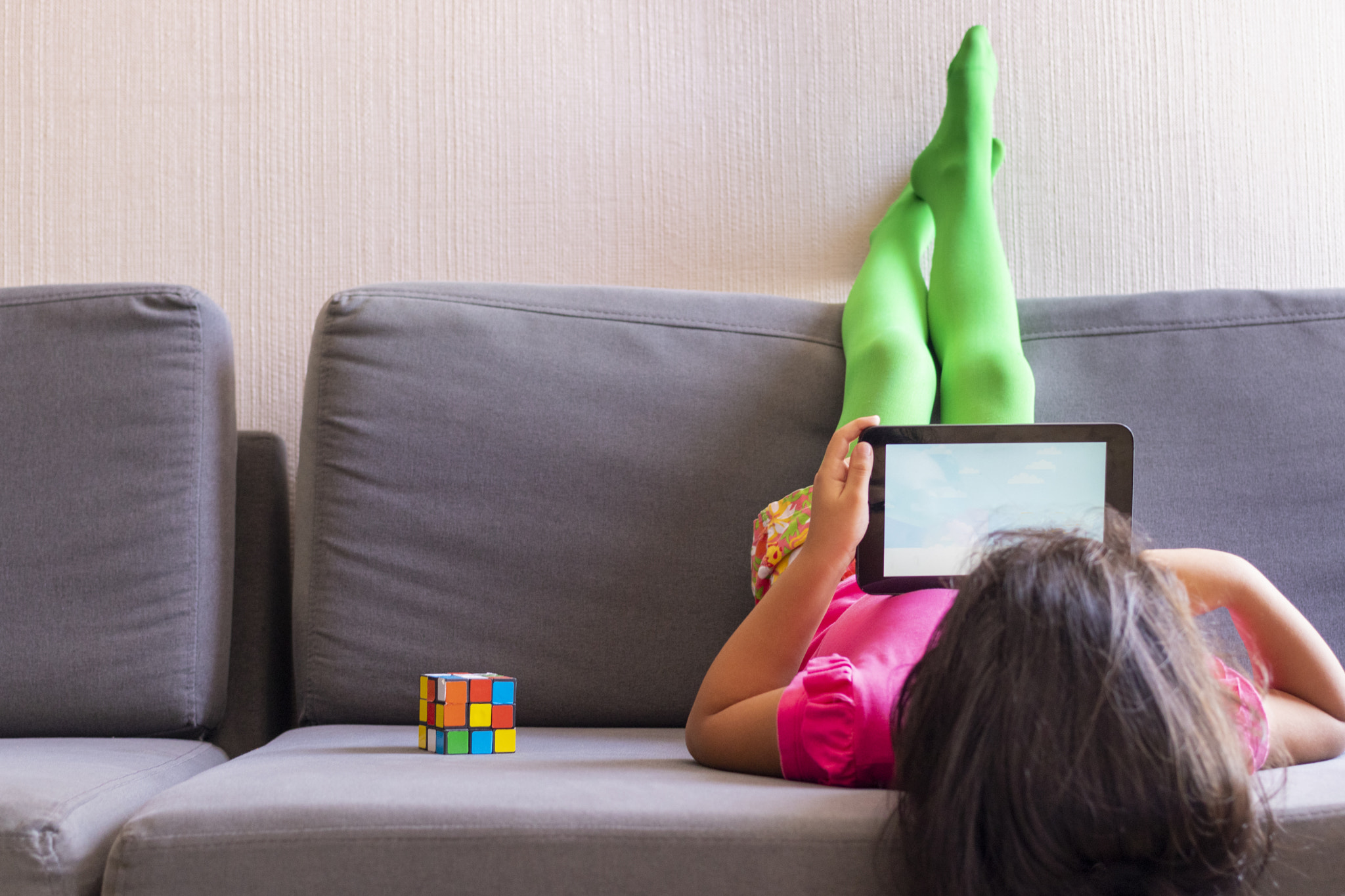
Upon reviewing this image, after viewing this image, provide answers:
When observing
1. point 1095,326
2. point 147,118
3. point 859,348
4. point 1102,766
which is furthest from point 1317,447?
point 147,118

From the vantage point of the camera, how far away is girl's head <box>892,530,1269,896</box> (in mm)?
597

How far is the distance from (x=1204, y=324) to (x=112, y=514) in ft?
4.23

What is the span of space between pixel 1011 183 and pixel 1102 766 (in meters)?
1.15

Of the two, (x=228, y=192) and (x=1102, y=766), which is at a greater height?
(x=228, y=192)

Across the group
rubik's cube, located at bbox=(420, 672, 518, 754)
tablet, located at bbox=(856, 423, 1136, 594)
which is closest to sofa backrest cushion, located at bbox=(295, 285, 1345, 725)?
rubik's cube, located at bbox=(420, 672, 518, 754)

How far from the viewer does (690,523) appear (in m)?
1.22

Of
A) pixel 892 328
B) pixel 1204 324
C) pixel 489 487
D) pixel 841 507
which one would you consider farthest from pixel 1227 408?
pixel 489 487

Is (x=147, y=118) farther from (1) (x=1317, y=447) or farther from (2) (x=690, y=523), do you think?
(1) (x=1317, y=447)

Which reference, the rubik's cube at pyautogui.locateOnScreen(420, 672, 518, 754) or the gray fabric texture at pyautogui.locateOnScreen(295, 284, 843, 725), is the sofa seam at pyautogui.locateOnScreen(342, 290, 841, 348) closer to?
the gray fabric texture at pyautogui.locateOnScreen(295, 284, 843, 725)

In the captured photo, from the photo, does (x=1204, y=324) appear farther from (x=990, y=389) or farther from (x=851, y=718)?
(x=851, y=718)

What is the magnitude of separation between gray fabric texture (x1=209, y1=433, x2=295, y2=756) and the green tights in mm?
718

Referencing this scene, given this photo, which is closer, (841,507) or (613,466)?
(841,507)

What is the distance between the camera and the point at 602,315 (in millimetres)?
1292

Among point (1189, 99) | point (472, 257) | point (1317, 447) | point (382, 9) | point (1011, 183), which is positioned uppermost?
point (382, 9)
